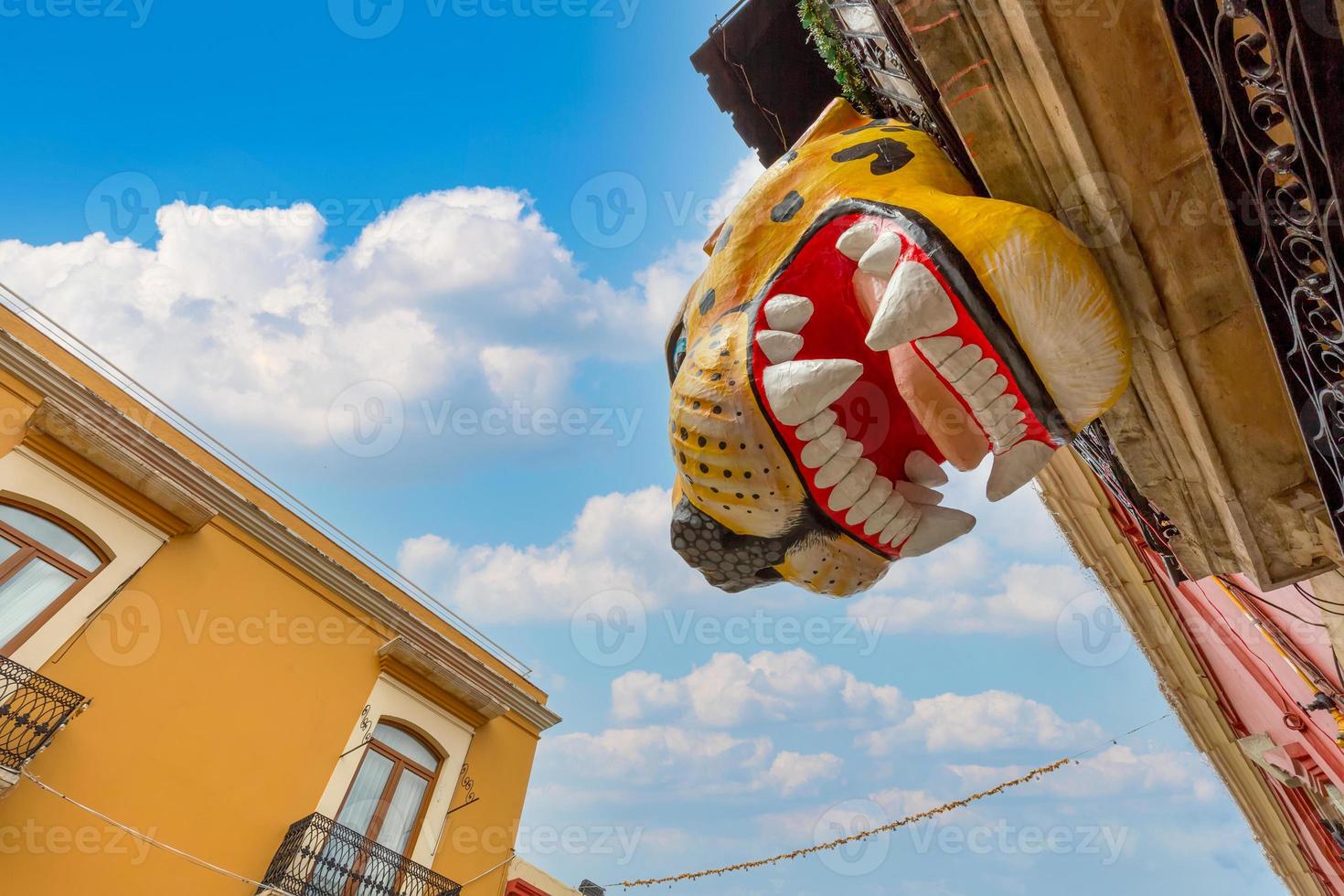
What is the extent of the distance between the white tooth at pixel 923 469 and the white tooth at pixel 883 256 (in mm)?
583

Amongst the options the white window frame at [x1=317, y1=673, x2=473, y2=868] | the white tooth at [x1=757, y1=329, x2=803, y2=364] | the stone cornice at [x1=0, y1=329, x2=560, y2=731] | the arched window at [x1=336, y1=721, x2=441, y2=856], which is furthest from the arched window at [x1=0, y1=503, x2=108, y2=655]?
the white tooth at [x1=757, y1=329, x2=803, y2=364]

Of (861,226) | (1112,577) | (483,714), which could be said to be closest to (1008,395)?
(861,226)

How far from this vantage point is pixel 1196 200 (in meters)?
1.99

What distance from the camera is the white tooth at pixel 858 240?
81.0 inches

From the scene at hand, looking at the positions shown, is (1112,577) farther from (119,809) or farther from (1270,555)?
(119,809)

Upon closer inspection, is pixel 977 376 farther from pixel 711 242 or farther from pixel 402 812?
pixel 402 812

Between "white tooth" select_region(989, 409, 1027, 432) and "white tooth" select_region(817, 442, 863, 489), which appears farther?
"white tooth" select_region(817, 442, 863, 489)

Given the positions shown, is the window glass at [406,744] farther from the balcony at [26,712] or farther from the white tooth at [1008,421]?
the white tooth at [1008,421]

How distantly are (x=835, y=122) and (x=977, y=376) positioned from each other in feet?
5.25

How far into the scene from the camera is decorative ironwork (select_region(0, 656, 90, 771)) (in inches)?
226

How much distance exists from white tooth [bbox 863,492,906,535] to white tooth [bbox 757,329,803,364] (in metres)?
0.51

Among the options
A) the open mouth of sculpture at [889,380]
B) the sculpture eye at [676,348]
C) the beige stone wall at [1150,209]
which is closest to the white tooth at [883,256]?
the open mouth of sculpture at [889,380]

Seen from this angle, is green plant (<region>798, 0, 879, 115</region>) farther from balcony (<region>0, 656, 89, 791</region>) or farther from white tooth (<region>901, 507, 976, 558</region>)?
balcony (<region>0, 656, 89, 791</region>)

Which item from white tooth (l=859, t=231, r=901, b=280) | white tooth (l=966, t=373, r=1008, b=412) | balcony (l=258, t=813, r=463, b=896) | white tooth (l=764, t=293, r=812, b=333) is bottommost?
white tooth (l=966, t=373, r=1008, b=412)
